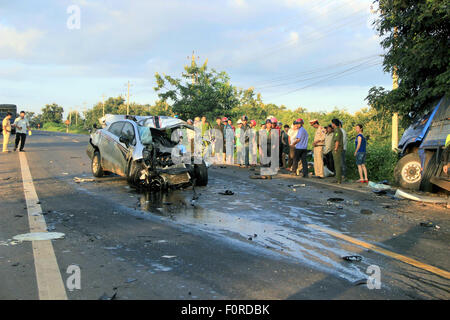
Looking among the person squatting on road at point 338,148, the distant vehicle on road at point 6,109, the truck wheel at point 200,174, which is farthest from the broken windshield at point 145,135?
the distant vehicle on road at point 6,109

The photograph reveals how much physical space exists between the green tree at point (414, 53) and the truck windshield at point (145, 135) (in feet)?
24.7

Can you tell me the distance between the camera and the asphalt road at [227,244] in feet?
12.7

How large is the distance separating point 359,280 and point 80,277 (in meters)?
2.78

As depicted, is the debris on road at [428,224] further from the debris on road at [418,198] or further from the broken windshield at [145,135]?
the broken windshield at [145,135]

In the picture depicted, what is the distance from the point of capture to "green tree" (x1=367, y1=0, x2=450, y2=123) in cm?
1103

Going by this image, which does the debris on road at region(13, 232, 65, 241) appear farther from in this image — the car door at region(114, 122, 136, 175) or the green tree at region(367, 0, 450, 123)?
the green tree at region(367, 0, 450, 123)

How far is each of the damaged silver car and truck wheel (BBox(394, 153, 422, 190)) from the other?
17.9ft

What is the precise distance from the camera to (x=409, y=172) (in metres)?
11.3

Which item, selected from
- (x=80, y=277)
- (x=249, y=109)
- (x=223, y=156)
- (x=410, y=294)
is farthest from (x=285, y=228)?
(x=249, y=109)

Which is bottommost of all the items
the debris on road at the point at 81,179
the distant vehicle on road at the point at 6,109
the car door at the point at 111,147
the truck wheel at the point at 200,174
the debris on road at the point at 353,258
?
the debris on road at the point at 353,258

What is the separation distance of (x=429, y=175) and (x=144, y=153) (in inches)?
277

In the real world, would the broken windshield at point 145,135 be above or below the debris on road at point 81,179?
above
